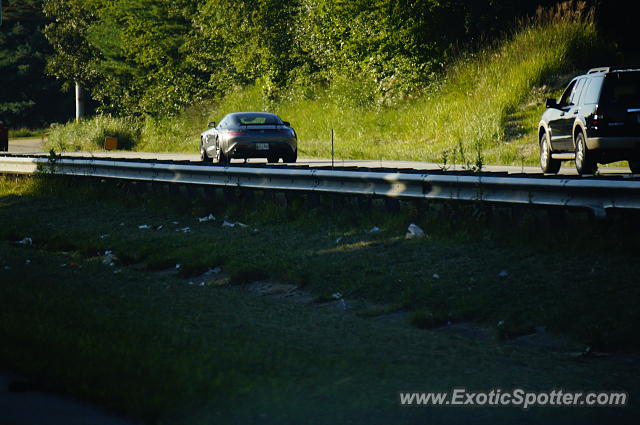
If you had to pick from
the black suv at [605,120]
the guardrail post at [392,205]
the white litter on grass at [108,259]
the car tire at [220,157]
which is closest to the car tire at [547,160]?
the black suv at [605,120]

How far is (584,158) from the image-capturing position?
16469 mm

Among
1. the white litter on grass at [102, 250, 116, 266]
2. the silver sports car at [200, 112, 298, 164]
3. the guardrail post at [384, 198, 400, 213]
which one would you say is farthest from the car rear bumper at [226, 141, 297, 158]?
the white litter on grass at [102, 250, 116, 266]

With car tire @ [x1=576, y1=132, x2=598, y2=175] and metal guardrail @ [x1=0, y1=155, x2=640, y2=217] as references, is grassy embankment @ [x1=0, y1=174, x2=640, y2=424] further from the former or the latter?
car tire @ [x1=576, y1=132, x2=598, y2=175]

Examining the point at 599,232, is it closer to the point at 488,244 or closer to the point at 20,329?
the point at 488,244

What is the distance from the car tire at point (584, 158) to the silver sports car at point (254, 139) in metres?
9.00

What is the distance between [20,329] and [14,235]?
657 centimetres

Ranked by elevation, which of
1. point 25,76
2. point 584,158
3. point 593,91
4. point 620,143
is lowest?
point 584,158

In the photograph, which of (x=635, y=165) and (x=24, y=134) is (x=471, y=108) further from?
(x=24, y=134)

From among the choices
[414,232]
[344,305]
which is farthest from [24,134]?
[344,305]

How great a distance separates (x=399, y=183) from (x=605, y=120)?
4973mm

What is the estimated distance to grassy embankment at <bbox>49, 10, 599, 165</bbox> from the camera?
86.0 ft

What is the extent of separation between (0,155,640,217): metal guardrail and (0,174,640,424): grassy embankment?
0.84ft

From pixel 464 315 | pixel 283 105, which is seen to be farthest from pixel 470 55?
pixel 464 315

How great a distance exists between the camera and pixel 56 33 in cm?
5597
